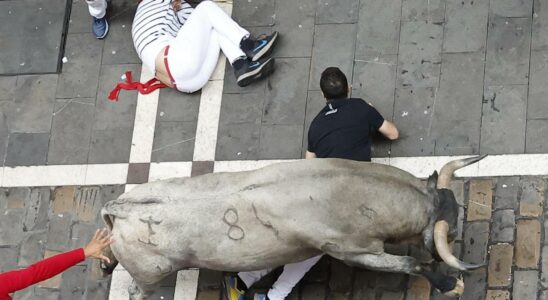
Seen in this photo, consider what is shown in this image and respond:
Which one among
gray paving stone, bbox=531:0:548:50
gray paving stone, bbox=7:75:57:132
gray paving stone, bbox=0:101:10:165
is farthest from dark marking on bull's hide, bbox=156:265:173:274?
gray paving stone, bbox=531:0:548:50

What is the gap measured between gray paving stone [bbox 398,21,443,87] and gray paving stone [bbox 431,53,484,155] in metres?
0.11

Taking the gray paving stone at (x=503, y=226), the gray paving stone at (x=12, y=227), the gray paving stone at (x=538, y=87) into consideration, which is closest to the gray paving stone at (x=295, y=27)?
the gray paving stone at (x=538, y=87)

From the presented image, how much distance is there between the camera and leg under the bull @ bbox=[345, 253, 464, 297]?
9.69 meters

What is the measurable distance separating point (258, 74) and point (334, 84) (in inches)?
53.2

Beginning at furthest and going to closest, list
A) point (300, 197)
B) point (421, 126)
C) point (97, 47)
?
point (97, 47) → point (421, 126) → point (300, 197)

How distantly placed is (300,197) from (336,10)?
321 centimetres

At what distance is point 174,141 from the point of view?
39.3 ft

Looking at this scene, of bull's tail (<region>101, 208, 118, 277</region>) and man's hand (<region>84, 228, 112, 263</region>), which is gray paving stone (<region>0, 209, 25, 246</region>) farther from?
man's hand (<region>84, 228, 112, 263</region>)

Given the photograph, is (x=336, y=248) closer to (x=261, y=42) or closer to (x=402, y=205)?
(x=402, y=205)

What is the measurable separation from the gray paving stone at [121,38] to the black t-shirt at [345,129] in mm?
2702

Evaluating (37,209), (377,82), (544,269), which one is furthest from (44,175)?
(544,269)

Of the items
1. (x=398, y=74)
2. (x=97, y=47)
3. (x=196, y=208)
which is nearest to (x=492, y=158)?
(x=398, y=74)

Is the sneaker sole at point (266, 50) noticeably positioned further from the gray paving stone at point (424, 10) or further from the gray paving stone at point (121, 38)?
the gray paving stone at point (121, 38)

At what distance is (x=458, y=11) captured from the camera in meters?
11.6
